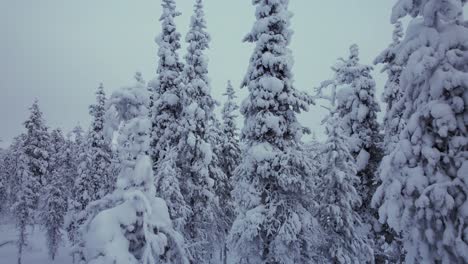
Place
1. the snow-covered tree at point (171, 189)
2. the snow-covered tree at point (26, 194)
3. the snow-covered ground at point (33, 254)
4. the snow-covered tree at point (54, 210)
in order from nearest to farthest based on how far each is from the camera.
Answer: the snow-covered tree at point (171, 189), the snow-covered tree at point (26, 194), the snow-covered tree at point (54, 210), the snow-covered ground at point (33, 254)

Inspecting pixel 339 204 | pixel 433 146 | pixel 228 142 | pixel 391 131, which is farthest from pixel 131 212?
pixel 228 142

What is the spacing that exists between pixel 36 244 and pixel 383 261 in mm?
52484

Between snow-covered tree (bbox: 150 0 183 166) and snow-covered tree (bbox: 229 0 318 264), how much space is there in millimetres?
6009

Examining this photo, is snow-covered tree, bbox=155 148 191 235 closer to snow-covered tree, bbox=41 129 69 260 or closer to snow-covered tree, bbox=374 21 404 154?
snow-covered tree, bbox=374 21 404 154

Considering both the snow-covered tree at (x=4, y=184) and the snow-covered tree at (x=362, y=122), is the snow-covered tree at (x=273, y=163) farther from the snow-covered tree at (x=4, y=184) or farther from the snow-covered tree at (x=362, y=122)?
the snow-covered tree at (x=4, y=184)

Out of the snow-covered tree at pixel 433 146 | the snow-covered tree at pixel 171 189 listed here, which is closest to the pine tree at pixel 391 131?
the snow-covered tree at pixel 433 146

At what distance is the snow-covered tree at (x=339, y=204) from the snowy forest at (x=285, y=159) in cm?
7

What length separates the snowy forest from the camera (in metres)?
7.24

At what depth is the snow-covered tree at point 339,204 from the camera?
19.0m

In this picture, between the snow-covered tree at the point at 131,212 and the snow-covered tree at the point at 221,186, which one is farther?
the snow-covered tree at the point at 221,186

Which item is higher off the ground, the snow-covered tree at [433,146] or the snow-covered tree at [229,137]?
the snow-covered tree at [229,137]

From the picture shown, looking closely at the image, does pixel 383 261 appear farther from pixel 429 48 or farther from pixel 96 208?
pixel 96 208

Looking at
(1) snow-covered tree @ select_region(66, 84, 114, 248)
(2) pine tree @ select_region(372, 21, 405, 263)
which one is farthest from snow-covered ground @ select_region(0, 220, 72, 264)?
(2) pine tree @ select_region(372, 21, 405, 263)

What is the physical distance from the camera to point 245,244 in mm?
16250
